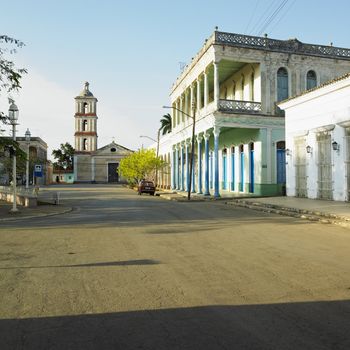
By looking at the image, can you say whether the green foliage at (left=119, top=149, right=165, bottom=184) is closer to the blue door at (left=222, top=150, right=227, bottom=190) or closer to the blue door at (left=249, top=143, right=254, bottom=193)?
the blue door at (left=222, top=150, right=227, bottom=190)

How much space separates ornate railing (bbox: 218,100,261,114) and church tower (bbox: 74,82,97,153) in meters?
62.4

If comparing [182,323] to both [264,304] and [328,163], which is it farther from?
[328,163]

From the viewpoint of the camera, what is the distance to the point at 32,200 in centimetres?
2105

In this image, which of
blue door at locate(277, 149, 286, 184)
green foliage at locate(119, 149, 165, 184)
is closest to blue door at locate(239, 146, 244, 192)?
blue door at locate(277, 149, 286, 184)

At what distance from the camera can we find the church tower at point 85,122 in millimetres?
86938

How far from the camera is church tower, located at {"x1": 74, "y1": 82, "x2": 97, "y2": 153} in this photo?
86.9m

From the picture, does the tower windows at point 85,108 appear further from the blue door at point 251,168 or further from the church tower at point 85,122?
the blue door at point 251,168

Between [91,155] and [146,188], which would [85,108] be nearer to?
[91,155]

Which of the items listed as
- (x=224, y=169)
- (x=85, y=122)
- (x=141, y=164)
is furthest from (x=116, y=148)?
(x=224, y=169)

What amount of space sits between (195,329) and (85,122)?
86.8 m

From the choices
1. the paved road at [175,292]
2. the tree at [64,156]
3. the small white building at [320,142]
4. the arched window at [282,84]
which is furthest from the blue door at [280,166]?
the tree at [64,156]

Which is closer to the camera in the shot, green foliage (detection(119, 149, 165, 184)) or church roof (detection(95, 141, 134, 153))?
green foliage (detection(119, 149, 165, 184))

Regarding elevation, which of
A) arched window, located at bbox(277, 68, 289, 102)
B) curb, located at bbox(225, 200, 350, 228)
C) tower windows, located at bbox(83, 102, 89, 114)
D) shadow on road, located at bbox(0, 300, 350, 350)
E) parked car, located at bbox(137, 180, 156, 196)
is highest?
tower windows, located at bbox(83, 102, 89, 114)

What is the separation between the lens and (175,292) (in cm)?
533
